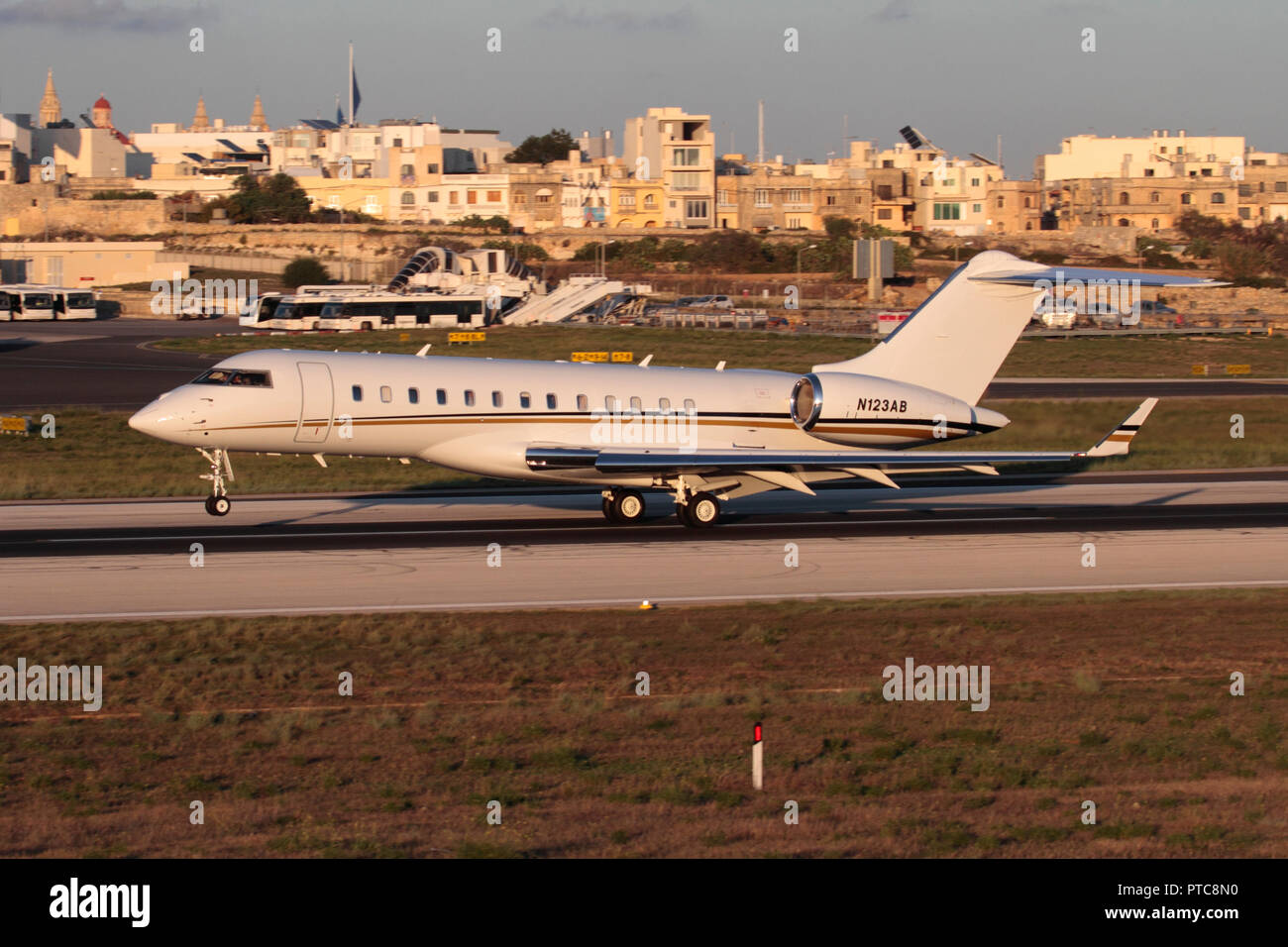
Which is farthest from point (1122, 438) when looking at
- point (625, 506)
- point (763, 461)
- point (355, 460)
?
point (355, 460)

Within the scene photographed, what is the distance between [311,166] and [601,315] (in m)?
120

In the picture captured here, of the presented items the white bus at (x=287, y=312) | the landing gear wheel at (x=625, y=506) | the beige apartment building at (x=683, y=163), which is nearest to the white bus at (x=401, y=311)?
the white bus at (x=287, y=312)

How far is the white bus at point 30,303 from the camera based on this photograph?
312 ft

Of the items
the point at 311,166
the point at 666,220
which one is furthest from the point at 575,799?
the point at 311,166

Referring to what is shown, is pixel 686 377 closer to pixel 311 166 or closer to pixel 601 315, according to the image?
pixel 601 315

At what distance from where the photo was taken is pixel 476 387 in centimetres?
2638

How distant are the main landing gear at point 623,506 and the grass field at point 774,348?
111 feet

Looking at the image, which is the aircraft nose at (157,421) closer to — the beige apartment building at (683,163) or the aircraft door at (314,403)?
the aircraft door at (314,403)

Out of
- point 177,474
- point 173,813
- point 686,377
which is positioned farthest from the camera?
point 177,474

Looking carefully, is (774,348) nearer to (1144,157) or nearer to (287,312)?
(287,312)

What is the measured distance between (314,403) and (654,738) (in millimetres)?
13895

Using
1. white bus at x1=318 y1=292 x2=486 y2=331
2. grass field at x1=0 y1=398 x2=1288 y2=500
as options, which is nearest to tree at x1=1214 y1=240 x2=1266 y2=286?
white bus at x1=318 y1=292 x2=486 y2=331

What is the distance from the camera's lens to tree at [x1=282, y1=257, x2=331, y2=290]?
12750cm

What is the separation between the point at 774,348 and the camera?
71188 mm
